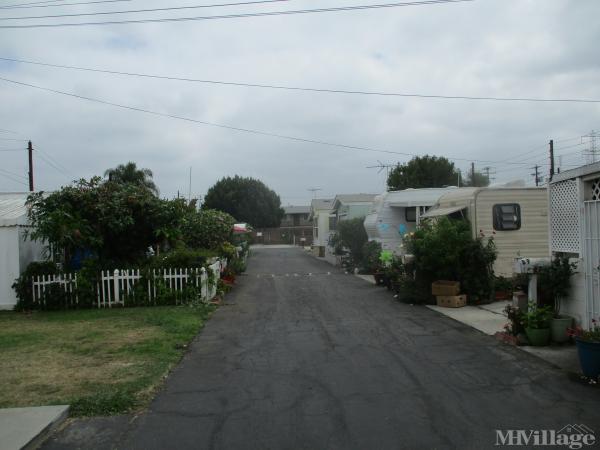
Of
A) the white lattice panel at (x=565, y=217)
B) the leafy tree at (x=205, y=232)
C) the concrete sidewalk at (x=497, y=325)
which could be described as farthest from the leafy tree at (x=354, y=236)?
the white lattice panel at (x=565, y=217)

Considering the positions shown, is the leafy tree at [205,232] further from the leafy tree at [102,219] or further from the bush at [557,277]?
the bush at [557,277]

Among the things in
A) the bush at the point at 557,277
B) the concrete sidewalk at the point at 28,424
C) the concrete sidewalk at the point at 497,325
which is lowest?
the concrete sidewalk at the point at 497,325

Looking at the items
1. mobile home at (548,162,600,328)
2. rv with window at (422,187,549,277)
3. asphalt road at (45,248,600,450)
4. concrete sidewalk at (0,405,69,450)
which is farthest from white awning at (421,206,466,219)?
concrete sidewalk at (0,405,69,450)

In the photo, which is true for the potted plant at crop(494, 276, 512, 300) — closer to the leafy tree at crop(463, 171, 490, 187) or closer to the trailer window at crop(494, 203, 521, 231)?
the trailer window at crop(494, 203, 521, 231)

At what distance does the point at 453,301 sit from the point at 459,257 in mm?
1220

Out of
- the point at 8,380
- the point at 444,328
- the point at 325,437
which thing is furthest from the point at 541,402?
the point at 8,380

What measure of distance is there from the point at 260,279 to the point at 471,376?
16.1 m

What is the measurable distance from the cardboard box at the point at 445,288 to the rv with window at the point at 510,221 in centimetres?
171

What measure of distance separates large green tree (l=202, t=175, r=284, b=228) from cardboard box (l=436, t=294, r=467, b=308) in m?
56.5

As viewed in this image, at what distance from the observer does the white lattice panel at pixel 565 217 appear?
27.3 feet

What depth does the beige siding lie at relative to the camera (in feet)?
47.4

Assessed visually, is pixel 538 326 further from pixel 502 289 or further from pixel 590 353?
pixel 502 289

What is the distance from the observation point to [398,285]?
51.7 feet

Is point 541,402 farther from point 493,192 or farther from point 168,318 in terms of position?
point 493,192
